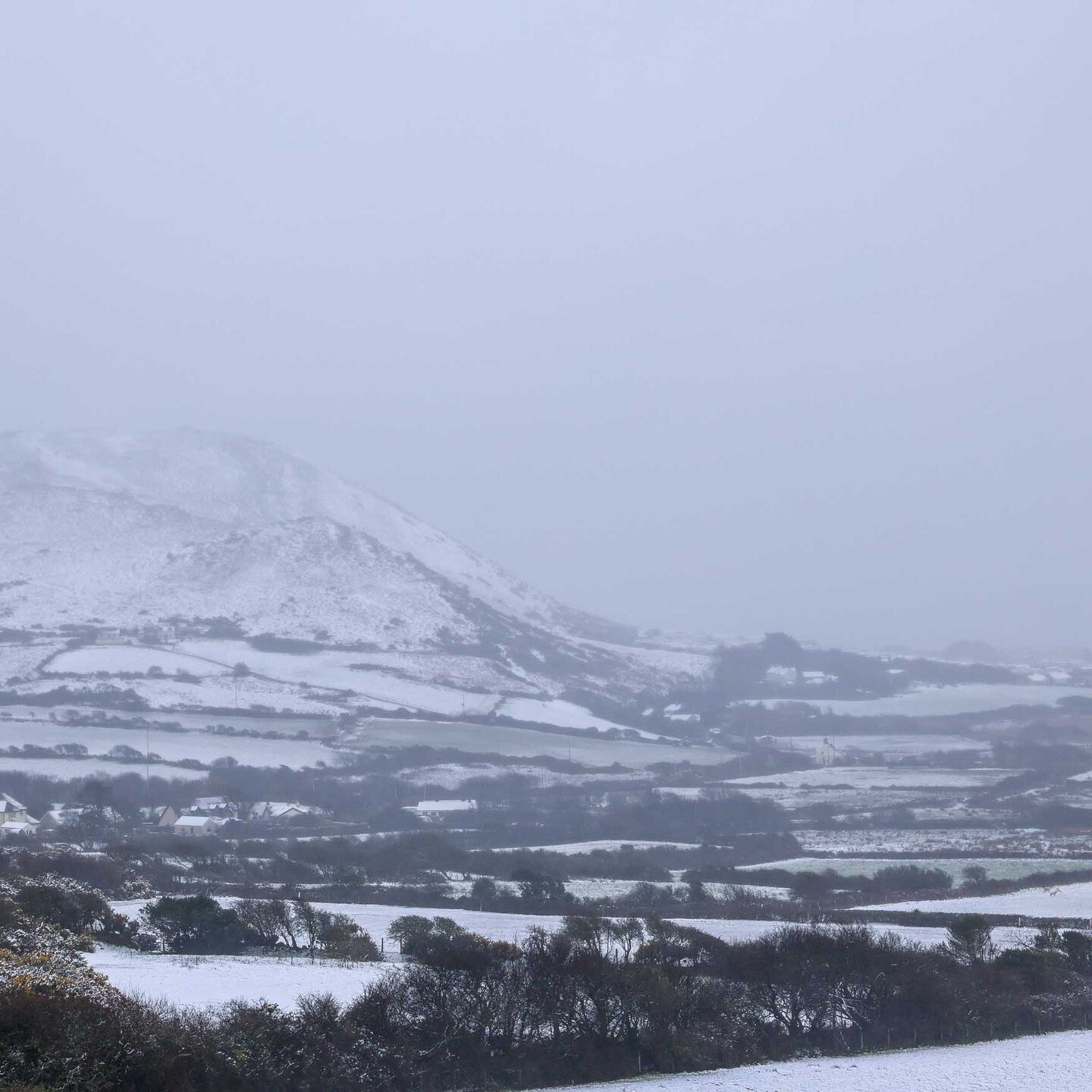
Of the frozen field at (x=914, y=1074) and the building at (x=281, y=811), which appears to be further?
the building at (x=281, y=811)

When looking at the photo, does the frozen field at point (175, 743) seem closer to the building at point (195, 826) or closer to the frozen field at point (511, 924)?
the building at point (195, 826)

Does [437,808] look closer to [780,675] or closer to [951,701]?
[951,701]

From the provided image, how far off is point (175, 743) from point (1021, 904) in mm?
58651

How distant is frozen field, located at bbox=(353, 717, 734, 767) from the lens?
83.9 m

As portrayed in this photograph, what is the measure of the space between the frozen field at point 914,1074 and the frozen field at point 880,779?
5355cm

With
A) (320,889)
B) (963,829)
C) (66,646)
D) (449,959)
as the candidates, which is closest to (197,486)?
(66,646)

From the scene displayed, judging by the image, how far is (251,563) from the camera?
132 metres

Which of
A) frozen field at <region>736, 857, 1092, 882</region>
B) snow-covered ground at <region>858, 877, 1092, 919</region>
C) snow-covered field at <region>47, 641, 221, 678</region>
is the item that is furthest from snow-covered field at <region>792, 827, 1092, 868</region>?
snow-covered field at <region>47, 641, 221, 678</region>

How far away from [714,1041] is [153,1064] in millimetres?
7615

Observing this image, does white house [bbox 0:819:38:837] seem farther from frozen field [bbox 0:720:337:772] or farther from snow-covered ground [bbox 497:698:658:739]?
snow-covered ground [bbox 497:698:658:739]

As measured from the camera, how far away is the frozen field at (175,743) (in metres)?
75.4

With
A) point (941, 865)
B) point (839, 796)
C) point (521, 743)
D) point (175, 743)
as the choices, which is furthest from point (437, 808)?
point (941, 865)

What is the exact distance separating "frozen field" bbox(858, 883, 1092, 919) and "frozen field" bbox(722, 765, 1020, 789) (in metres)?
36.6

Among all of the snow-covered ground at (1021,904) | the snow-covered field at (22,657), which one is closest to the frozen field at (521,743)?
the snow-covered field at (22,657)
